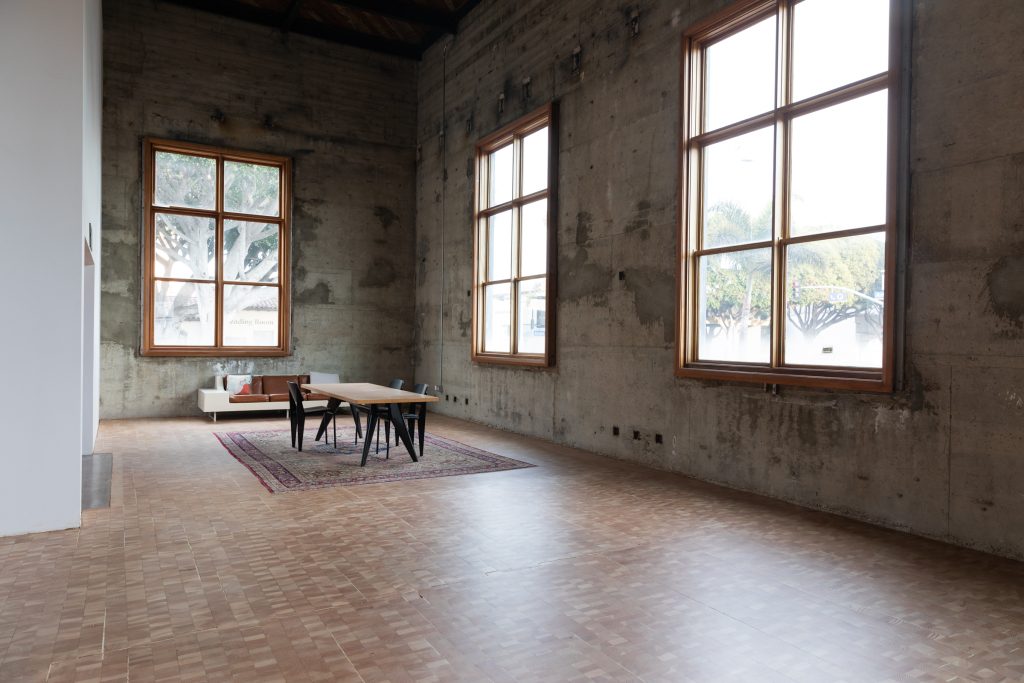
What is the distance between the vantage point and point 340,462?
7488mm

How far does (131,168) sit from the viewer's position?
438 inches

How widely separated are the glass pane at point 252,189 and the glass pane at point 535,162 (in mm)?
4985

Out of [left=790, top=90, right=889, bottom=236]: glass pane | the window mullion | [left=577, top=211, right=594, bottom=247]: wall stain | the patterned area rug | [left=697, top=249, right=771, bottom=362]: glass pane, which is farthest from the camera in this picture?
the window mullion

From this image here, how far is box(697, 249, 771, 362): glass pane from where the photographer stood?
6301 millimetres

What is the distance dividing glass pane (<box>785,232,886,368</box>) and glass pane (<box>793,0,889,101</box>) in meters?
1.32

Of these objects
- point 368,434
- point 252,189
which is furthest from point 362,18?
point 368,434

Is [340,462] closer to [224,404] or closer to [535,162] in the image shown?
[224,404]

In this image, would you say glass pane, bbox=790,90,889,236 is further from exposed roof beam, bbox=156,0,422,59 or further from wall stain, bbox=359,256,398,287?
exposed roof beam, bbox=156,0,422,59

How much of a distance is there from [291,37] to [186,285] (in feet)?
15.8

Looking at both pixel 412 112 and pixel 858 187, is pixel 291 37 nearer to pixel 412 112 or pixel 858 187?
pixel 412 112

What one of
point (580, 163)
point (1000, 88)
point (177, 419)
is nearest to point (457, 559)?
point (1000, 88)

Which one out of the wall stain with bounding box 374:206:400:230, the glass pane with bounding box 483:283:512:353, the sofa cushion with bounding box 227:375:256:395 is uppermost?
the wall stain with bounding box 374:206:400:230

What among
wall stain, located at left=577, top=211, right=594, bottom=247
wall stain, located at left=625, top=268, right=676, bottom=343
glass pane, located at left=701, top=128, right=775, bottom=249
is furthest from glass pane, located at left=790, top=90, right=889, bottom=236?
wall stain, located at left=577, top=211, right=594, bottom=247

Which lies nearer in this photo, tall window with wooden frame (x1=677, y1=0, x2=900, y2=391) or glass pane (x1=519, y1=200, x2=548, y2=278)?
tall window with wooden frame (x1=677, y1=0, x2=900, y2=391)
